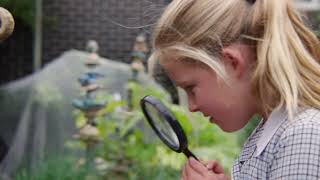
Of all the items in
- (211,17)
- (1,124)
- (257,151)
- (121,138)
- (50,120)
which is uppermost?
(211,17)

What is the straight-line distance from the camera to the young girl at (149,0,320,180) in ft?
6.51

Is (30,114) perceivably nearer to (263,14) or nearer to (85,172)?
(85,172)

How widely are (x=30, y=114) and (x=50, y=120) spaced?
291 millimetres

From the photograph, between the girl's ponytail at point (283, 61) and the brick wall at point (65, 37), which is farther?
the brick wall at point (65, 37)

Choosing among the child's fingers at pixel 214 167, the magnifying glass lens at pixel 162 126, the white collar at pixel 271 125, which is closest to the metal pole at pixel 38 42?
the magnifying glass lens at pixel 162 126

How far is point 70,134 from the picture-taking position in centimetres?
596

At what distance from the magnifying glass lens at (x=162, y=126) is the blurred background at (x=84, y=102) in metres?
1.02

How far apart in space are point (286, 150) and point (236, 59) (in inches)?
10.9

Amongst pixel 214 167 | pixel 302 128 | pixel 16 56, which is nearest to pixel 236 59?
pixel 302 128

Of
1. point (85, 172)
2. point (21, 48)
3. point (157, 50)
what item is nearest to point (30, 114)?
point (21, 48)

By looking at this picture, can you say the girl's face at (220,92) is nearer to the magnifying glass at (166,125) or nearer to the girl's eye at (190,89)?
the girl's eye at (190,89)

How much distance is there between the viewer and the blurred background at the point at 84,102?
16.2 feet

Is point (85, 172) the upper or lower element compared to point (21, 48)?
upper

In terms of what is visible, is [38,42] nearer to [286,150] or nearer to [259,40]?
[259,40]
